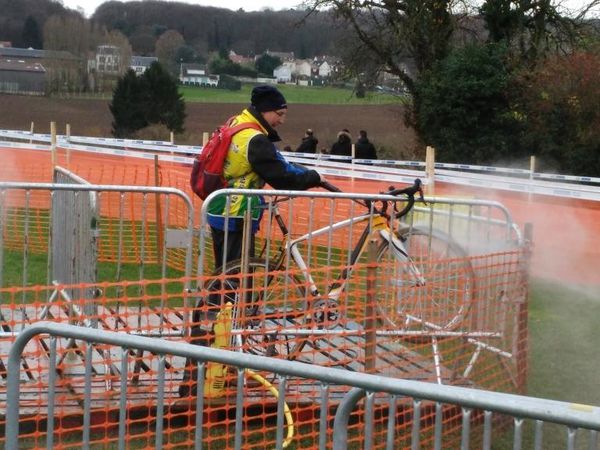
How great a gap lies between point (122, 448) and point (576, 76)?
23.3 metres

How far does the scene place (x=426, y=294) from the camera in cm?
663

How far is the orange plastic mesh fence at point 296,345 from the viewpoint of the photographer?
571 cm

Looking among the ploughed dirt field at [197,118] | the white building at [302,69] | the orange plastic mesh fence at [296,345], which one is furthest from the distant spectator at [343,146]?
the white building at [302,69]

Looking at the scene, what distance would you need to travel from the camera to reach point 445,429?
16.9 ft

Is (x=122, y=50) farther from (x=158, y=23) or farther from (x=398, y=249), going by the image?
(x=398, y=249)

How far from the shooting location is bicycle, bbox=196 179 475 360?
6344 millimetres

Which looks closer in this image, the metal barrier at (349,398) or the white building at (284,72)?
the metal barrier at (349,398)

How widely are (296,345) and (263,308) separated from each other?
1.62 ft

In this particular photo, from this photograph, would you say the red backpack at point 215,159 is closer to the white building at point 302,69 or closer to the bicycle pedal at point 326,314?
the bicycle pedal at point 326,314

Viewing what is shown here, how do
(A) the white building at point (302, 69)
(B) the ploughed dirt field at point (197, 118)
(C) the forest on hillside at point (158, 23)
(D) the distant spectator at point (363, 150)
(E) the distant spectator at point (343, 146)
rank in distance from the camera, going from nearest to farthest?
(E) the distant spectator at point (343, 146)
(D) the distant spectator at point (363, 150)
(B) the ploughed dirt field at point (197, 118)
(A) the white building at point (302, 69)
(C) the forest on hillside at point (158, 23)

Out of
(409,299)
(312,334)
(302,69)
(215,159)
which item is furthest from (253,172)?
(302,69)

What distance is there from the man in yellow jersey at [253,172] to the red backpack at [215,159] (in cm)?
4

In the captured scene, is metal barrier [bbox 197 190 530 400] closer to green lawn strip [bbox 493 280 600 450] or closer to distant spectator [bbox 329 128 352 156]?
green lawn strip [bbox 493 280 600 450]

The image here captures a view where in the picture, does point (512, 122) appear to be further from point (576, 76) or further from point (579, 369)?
point (579, 369)
